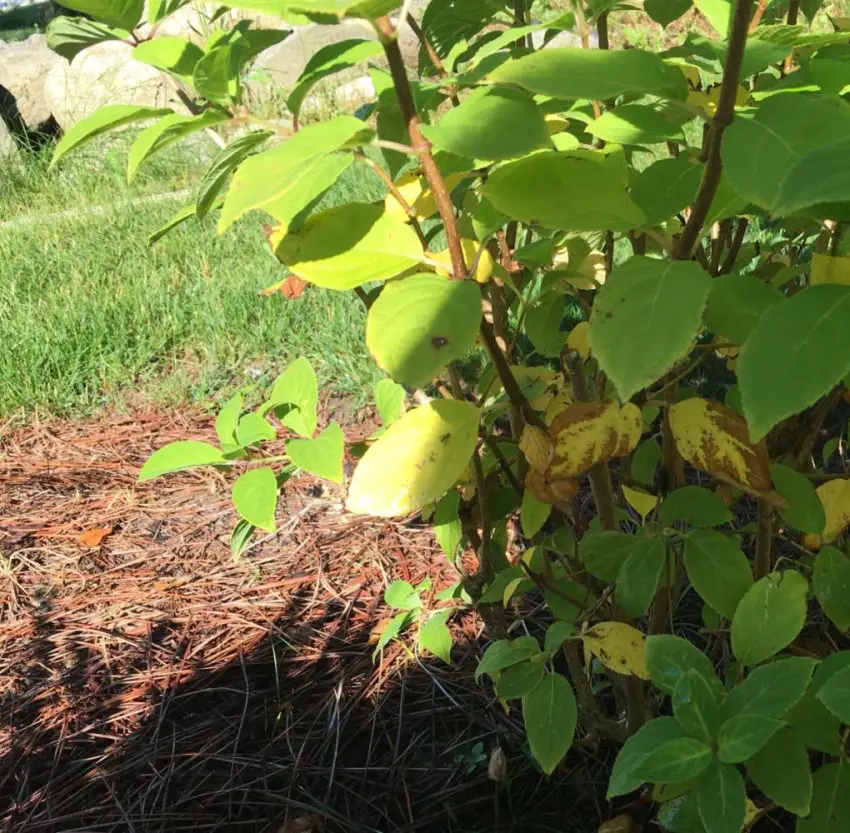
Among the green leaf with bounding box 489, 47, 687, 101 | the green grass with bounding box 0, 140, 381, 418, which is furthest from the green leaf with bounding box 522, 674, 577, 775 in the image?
the green grass with bounding box 0, 140, 381, 418

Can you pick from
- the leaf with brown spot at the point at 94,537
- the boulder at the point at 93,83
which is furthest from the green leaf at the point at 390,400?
the boulder at the point at 93,83

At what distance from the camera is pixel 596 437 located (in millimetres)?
780

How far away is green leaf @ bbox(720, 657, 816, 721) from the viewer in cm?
71

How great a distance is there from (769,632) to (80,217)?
4.37 metres

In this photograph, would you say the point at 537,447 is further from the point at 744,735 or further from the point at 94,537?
the point at 94,537

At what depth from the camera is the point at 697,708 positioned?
0.75 meters

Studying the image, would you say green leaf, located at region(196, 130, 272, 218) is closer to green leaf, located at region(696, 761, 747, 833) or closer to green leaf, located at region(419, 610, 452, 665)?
green leaf, located at region(696, 761, 747, 833)

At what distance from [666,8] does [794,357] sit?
2.49 feet

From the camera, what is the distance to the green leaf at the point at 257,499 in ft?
3.19

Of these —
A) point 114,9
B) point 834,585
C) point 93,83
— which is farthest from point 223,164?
point 93,83

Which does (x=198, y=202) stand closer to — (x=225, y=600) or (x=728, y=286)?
(x=728, y=286)

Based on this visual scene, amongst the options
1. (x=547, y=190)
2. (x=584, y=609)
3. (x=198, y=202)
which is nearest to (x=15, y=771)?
(x=584, y=609)

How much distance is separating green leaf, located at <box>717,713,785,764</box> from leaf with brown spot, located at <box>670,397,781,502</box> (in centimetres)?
20

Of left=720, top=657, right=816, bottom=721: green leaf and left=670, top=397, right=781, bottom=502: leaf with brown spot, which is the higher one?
left=670, top=397, right=781, bottom=502: leaf with brown spot
